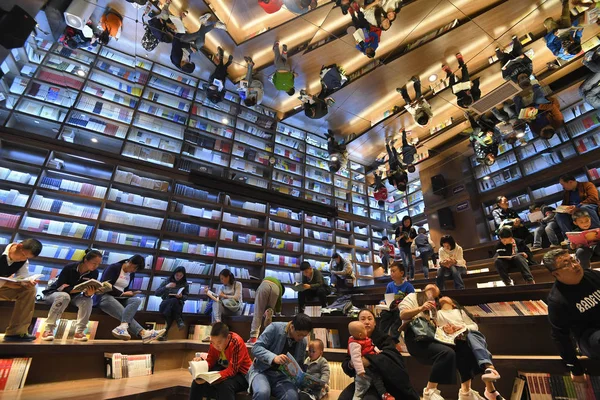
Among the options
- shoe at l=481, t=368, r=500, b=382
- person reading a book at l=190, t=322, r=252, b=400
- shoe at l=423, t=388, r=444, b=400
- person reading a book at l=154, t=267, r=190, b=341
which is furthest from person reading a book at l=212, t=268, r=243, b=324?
shoe at l=481, t=368, r=500, b=382

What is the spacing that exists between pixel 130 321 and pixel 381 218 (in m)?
6.70

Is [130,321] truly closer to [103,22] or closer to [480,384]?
[480,384]

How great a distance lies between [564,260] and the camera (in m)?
1.59

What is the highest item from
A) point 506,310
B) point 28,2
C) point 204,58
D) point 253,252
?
point 204,58

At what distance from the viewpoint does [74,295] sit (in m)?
2.82

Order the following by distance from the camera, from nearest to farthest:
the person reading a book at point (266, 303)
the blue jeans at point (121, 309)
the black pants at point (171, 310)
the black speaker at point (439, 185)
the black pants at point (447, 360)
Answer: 1. the black pants at point (447, 360)
2. the blue jeans at point (121, 309)
3. the person reading a book at point (266, 303)
4. the black pants at point (171, 310)
5. the black speaker at point (439, 185)

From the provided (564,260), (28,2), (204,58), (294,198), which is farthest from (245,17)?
(564,260)

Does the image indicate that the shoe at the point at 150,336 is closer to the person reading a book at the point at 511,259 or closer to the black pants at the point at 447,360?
the black pants at the point at 447,360

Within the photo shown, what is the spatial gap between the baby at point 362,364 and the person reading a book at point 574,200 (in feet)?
10.1

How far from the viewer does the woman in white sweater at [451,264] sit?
10.7 feet

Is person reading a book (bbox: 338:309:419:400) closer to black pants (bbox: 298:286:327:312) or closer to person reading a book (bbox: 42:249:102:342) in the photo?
black pants (bbox: 298:286:327:312)

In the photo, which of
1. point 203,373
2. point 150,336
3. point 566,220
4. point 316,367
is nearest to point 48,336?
point 150,336

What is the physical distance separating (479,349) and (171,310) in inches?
131

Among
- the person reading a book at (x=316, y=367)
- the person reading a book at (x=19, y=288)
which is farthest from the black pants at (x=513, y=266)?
the person reading a book at (x=19, y=288)
